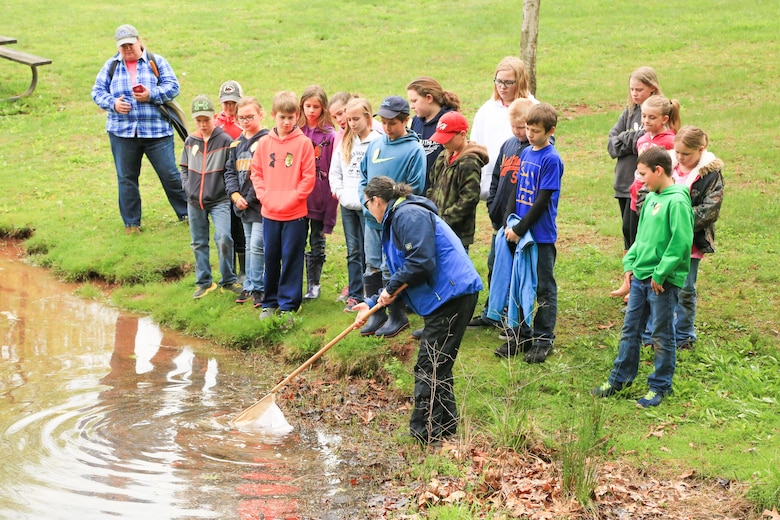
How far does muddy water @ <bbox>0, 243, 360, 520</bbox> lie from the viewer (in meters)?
5.23

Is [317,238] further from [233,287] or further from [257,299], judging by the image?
[233,287]

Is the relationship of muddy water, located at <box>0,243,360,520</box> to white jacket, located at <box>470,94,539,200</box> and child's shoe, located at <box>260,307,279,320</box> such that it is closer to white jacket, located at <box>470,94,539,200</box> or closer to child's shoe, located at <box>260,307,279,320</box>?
child's shoe, located at <box>260,307,279,320</box>

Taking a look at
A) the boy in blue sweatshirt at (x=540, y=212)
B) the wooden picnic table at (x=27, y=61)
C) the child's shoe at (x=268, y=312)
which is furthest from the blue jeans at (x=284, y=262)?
the wooden picnic table at (x=27, y=61)

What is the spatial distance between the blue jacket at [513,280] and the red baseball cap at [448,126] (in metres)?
0.84

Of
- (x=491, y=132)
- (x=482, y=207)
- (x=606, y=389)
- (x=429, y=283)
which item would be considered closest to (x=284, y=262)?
(x=491, y=132)

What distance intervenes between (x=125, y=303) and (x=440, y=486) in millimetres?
5061

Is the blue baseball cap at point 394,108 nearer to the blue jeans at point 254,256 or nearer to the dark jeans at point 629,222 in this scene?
the blue jeans at point 254,256

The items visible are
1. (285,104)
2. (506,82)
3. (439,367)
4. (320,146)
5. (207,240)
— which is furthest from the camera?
(207,240)

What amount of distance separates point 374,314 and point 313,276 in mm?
1194

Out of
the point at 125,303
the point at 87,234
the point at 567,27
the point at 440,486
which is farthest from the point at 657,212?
the point at 567,27

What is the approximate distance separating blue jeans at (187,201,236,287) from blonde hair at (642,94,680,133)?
13.9ft

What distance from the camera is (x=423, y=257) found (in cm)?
575

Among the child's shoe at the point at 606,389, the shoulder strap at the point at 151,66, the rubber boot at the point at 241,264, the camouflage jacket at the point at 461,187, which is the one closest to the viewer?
the child's shoe at the point at 606,389

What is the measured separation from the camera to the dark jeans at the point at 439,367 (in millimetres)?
5980
